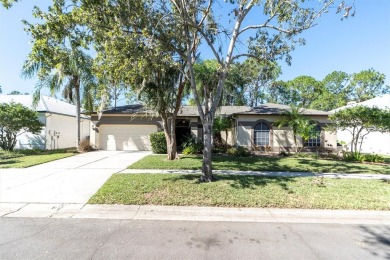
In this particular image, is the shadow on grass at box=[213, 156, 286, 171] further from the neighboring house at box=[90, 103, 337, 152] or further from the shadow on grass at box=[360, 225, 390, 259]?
the shadow on grass at box=[360, 225, 390, 259]

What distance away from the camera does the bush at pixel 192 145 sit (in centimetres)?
1642

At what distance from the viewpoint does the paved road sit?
3.63 m

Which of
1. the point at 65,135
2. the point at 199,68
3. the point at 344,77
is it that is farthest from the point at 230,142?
the point at 344,77

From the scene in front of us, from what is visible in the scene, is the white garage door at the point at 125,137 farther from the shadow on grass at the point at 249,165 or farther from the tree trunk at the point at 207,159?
the tree trunk at the point at 207,159

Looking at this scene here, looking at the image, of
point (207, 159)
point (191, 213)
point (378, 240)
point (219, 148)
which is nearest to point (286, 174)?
point (207, 159)

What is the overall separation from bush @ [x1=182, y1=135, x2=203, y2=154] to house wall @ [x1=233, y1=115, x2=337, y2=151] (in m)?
3.55

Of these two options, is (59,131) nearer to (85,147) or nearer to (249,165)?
(85,147)

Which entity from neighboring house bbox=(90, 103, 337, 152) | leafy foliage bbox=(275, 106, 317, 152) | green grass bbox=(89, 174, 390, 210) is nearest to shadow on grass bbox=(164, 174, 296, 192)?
green grass bbox=(89, 174, 390, 210)

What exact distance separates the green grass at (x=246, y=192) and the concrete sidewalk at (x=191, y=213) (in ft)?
0.81

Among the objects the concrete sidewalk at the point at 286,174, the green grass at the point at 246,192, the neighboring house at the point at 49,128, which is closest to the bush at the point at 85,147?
the neighboring house at the point at 49,128

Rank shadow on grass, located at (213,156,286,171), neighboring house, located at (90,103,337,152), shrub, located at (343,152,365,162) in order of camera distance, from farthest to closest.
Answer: neighboring house, located at (90,103,337,152)
shrub, located at (343,152,365,162)
shadow on grass, located at (213,156,286,171)

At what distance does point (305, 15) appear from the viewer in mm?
8469

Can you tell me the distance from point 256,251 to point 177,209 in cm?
241

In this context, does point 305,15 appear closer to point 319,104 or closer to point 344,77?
point 319,104
